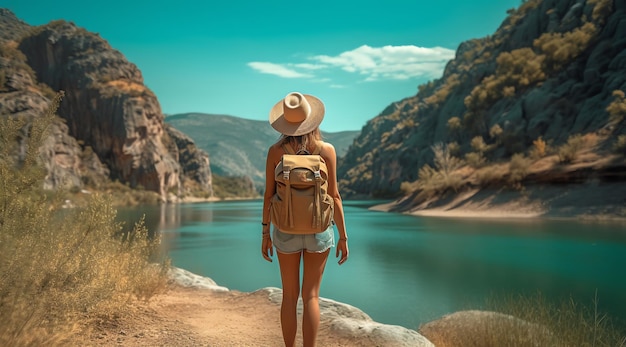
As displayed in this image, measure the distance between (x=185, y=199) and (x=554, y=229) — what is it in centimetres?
10705

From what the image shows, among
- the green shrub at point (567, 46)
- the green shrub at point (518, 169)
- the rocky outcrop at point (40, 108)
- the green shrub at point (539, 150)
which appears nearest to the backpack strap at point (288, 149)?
the green shrub at point (518, 169)

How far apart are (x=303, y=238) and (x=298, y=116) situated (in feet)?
3.33

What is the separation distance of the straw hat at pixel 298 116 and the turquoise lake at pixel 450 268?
4561mm

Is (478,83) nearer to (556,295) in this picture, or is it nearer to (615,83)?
(615,83)

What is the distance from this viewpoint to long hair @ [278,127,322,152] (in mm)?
3729

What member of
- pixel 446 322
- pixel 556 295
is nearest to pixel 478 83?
pixel 556 295

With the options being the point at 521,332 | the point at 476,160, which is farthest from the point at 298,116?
the point at 476,160

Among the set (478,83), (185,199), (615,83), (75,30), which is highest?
(75,30)

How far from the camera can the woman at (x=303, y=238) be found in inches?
142

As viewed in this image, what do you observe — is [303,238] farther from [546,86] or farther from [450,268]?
[546,86]

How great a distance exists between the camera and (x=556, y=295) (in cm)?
975

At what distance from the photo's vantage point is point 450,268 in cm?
1412

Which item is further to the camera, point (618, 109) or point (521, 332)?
point (618, 109)

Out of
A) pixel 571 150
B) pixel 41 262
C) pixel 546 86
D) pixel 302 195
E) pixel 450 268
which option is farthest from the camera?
pixel 546 86
